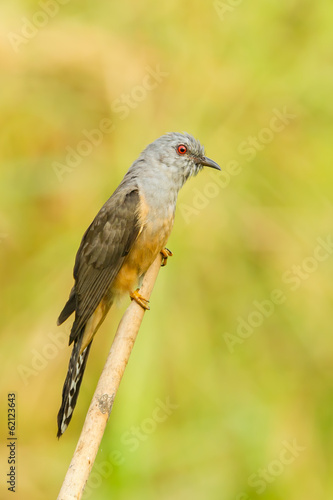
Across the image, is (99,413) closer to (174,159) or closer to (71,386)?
(71,386)

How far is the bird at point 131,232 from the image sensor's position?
12.9 ft

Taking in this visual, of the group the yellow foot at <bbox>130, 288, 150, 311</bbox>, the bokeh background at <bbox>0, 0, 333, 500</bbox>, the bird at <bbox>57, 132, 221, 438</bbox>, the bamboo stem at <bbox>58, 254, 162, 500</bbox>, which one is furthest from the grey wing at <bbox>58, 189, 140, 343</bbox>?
the bokeh background at <bbox>0, 0, 333, 500</bbox>

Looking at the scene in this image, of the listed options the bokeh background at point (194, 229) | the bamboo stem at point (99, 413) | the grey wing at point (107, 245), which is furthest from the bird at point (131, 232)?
the bokeh background at point (194, 229)

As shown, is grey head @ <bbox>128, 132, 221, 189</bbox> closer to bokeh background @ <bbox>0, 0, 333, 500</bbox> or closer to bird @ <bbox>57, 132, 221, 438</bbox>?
bird @ <bbox>57, 132, 221, 438</bbox>

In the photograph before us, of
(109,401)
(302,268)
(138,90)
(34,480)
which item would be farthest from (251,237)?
(109,401)

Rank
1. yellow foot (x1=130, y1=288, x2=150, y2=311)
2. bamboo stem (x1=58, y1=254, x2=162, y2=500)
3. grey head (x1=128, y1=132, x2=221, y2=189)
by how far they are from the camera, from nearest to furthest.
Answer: bamboo stem (x1=58, y1=254, x2=162, y2=500) → yellow foot (x1=130, y1=288, x2=150, y2=311) → grey head (x1=128, y1=132, x2=221, y2=189)

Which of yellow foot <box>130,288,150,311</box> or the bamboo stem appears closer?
the bamboo stem

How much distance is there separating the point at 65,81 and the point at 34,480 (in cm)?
302

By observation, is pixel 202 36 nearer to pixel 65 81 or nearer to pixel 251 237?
pixel 65 81

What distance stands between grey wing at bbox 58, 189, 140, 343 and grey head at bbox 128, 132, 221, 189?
0.21m

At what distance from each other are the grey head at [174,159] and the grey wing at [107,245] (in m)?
0.21

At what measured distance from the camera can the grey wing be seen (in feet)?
12.9

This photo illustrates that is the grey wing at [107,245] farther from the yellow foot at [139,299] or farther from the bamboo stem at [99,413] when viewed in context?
the bamboo stem at [99,413]

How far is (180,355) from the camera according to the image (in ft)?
15.9
